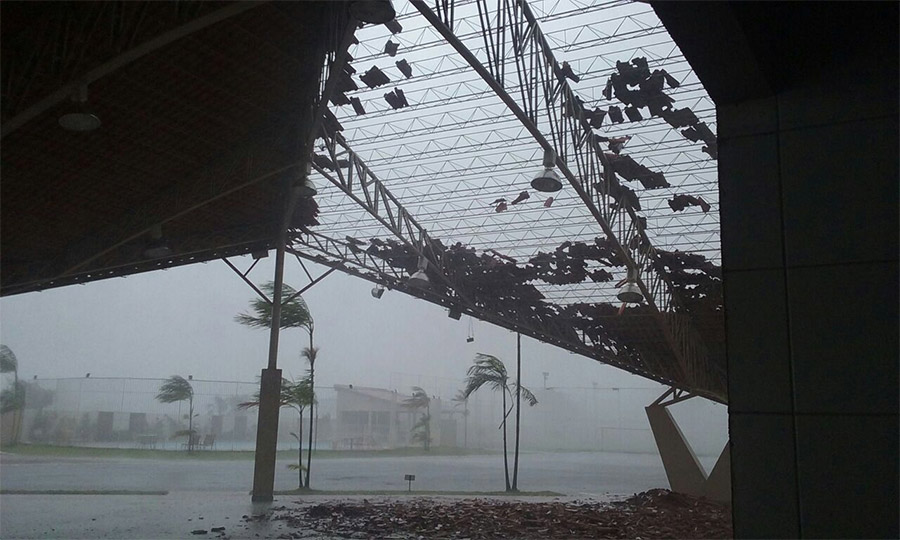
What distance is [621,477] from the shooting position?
127 feet

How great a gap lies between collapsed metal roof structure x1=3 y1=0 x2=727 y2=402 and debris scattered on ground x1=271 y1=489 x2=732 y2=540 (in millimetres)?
6182

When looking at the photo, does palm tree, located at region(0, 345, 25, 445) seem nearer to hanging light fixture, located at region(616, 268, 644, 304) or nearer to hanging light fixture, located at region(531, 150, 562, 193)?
hanging light fixture, located at region(616, 268, 644, 304)

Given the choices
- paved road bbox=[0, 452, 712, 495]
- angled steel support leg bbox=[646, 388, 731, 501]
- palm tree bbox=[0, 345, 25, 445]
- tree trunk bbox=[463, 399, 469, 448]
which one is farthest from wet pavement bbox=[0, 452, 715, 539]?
angled steel support leg bbox=[646, 388, 731, 501]

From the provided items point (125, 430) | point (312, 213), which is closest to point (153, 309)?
point (125, 430)

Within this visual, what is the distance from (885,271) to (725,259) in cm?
115

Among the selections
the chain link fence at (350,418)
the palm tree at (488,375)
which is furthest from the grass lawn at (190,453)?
the palm tree at (488,375)

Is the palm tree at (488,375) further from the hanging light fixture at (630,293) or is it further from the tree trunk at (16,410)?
the tree trunk at (16,410)

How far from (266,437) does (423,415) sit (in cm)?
2029

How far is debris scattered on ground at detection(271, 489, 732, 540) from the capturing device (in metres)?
16.0

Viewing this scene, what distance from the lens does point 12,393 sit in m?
32.5

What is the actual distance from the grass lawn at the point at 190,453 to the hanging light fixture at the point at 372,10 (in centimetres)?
2987

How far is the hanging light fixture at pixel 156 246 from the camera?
19750 mm

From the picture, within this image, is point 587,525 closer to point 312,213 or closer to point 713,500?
point 713,500

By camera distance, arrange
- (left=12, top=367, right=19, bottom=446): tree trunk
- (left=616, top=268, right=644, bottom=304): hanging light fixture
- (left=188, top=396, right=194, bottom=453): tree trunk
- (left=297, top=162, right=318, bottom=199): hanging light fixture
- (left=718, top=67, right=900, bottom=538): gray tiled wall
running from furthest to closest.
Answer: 1. (left=188, top=396, right=194, bottom=453): tree trunk
2. (left=12, top=367, right=19, bottom=446): tree trunk
3. (left=616, top=268, right=644, bottom=304): hanging light fixture
4. (left=297, top=162, right=318, bottom=199): hanging light fixture
5. (left=718, top=67, right=900, bottom=538): gray tiled wall
